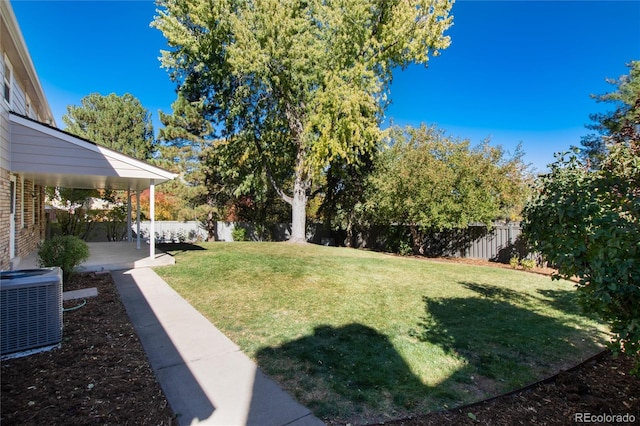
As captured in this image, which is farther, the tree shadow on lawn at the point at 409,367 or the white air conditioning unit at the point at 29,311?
the white air conditioning unit at the point at 29,311

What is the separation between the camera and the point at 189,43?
582 inches

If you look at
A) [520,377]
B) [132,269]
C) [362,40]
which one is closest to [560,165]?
[520,377]

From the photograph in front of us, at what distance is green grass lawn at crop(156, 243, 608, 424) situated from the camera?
2986 millimetres

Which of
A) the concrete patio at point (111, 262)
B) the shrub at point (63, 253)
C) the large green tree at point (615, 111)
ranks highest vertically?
the large green tree at point (615, 111)

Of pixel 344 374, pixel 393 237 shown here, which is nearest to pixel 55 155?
pixel 344 374

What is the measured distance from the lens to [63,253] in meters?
6.44

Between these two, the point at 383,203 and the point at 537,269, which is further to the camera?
the point at 383,203

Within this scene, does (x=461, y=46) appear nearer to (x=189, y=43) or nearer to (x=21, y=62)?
(x=189, y=43)

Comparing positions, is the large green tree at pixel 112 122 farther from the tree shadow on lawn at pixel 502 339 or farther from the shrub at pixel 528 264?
the shrub at pixel 528 264

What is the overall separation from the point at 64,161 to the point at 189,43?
10.00 meters

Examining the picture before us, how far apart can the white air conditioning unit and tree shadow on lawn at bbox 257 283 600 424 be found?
239 centimetres

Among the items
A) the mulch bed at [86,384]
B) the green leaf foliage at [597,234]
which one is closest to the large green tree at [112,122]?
the mulch bed at [86,384]

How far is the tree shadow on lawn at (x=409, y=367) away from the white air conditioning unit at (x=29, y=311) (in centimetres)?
239

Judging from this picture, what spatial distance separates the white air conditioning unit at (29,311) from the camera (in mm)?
3369
